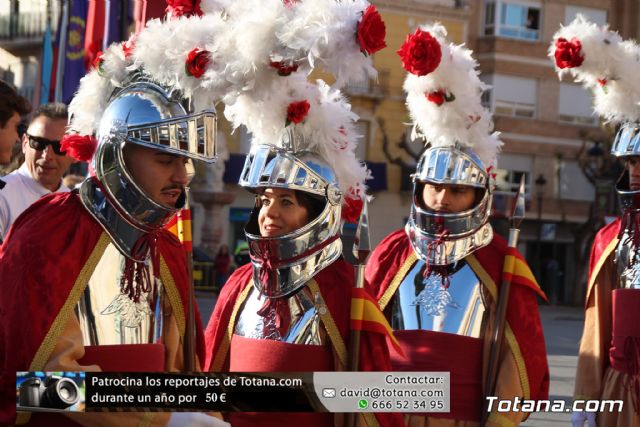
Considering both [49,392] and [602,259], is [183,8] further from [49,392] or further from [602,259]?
[602,259]

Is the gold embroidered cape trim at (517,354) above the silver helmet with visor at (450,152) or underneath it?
underneath

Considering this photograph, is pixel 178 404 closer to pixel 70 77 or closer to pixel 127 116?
pixel 127 116

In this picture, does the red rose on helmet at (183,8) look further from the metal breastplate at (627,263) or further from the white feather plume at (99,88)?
the metal breastplate at (627,263)

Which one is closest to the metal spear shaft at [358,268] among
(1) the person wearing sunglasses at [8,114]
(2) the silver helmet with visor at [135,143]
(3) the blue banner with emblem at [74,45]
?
(2) the silver helmet with visor at [135,143]

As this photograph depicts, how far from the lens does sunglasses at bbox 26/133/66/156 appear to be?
615 centimetres

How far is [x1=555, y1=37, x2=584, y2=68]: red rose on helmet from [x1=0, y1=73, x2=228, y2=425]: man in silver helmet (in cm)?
267

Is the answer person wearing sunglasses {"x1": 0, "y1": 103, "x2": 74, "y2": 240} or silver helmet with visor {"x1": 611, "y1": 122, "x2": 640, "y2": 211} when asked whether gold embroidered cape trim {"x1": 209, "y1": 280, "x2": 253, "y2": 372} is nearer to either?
person wearing sunglasses {"x1": 0, "y1": 103, "x2": 74, "y2": 240}

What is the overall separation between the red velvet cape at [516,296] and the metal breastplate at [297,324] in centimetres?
68

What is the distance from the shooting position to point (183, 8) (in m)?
4.48

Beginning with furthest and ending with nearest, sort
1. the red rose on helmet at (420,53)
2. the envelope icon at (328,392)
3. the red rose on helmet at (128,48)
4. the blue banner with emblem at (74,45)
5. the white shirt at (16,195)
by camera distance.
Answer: the blue banner with emblem at (74,45) < the white shirt at (16,195) < the red rose on helmet at (420,53) < the envelope icon at (328,392) < the red rose on helmet at (128,48)

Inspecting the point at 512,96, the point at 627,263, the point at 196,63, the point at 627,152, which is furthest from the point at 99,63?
the point at 512,96

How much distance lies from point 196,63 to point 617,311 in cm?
311

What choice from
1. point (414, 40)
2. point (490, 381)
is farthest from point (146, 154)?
point (490, 381)

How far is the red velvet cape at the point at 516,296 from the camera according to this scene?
5.74 meters
